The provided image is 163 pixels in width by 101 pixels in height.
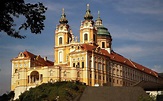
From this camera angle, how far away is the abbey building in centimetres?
10030

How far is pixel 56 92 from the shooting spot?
3317 inches

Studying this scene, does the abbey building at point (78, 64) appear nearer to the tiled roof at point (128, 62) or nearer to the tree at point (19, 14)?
the tiled roof at point (128, 62)

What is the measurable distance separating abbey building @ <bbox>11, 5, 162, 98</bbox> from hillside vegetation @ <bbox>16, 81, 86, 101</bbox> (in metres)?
6.63

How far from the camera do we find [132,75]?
12075 cm

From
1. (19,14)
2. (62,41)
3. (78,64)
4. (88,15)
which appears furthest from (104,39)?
(19,14)

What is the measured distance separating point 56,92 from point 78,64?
1918 centimetres

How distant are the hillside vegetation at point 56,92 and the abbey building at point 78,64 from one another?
6.63 metres

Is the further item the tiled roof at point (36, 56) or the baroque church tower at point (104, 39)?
the baroque church tower at point (104, 39)

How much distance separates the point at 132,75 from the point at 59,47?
24.7m

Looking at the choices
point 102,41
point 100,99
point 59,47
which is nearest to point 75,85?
point 59,47

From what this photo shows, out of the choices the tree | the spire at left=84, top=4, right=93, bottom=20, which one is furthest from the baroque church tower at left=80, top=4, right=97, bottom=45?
the tree

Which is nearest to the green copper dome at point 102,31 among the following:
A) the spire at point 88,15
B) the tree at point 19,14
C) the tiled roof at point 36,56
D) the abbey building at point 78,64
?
the abbey building at point 78,64

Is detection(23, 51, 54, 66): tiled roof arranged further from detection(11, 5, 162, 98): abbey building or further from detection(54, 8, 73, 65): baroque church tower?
detection(54, 8, 73, 65): baroque church tower

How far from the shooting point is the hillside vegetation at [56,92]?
8061 centimetres
